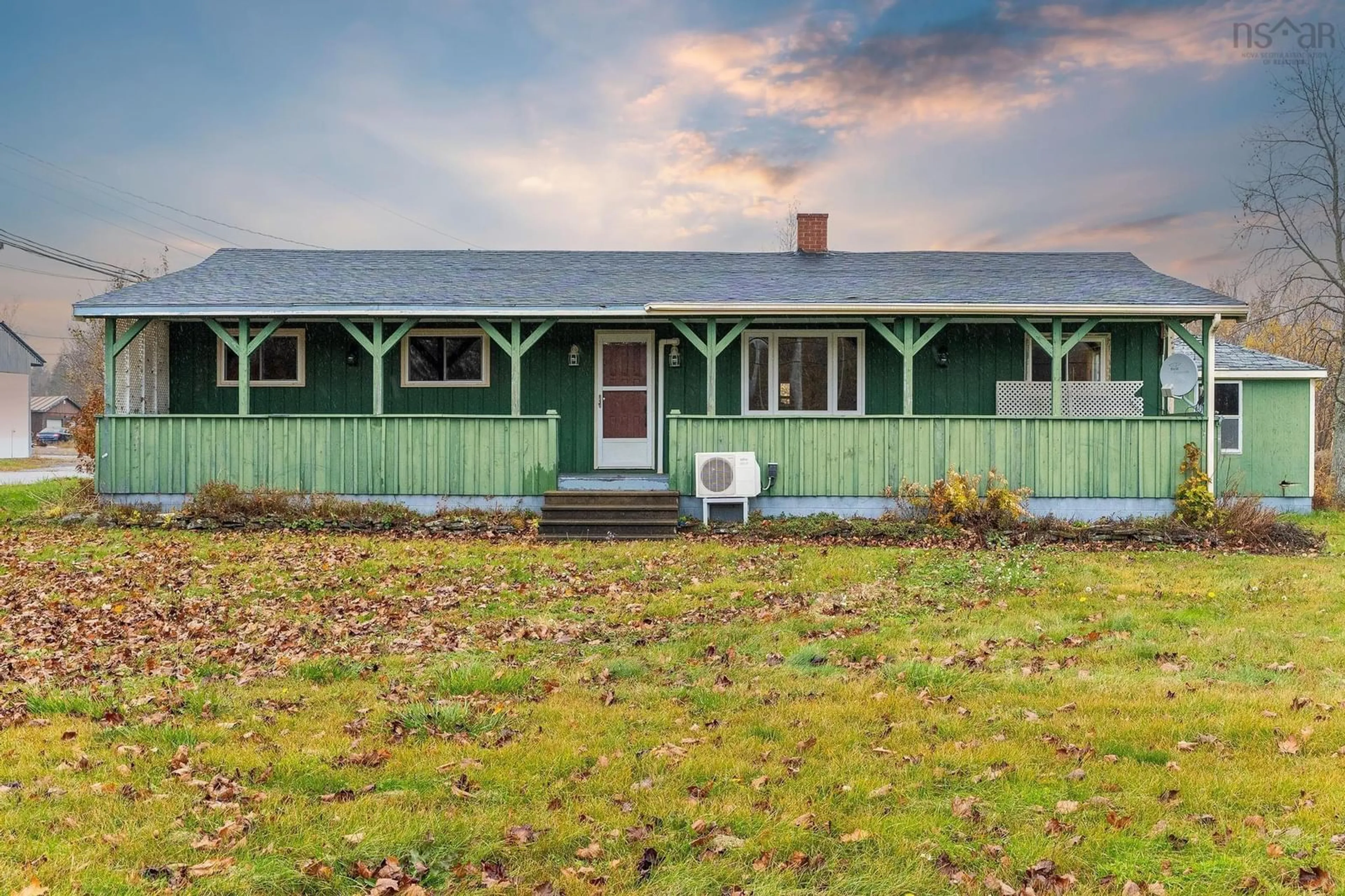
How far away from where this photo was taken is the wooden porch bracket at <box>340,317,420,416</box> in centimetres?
1230

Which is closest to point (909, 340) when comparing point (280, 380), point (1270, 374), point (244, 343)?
point (1270, 374)

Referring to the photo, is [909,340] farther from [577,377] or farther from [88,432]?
[88,432]

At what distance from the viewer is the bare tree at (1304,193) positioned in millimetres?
17672

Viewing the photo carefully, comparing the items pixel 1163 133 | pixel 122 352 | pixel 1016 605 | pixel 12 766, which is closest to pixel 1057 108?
pixel 1163 133

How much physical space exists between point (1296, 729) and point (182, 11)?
80.2 feet

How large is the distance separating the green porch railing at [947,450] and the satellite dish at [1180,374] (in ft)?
2.13

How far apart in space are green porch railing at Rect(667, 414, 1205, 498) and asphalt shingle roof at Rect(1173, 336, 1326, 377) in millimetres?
4471

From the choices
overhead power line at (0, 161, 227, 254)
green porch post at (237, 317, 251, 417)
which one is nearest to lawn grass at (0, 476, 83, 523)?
green porch post at (237, 317, 251, 417)

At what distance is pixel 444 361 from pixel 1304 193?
18376 mm

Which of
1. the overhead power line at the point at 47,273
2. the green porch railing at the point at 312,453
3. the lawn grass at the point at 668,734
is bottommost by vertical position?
the lawn grass at the point at 668,734

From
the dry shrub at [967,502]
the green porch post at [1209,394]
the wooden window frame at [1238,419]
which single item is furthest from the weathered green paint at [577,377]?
the wooden window frame at [1238,419]

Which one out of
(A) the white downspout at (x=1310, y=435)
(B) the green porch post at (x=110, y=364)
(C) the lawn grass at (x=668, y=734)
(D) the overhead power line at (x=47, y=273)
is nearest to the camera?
(C) the lawn grass at (x=668, y=734)

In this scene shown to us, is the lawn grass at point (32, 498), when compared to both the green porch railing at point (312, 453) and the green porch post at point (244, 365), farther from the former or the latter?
the green porch post at point (244, 365)

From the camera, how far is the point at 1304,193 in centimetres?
1806
